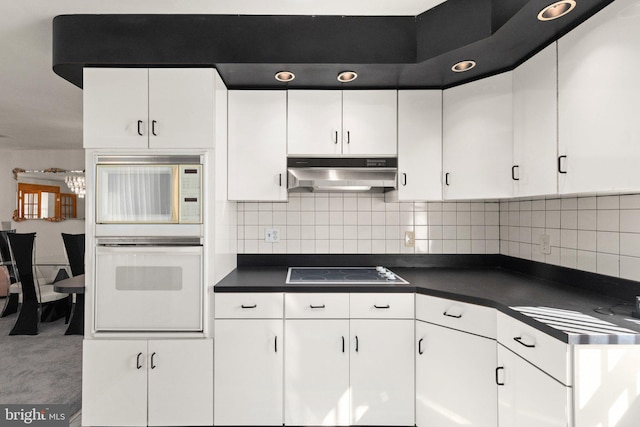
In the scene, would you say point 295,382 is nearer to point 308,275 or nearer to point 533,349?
point 308,275

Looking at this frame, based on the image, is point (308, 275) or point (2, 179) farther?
point (2, 179)

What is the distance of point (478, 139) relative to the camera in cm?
198

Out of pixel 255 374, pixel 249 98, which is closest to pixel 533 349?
pixel 255 374

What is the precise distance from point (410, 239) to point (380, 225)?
252mm

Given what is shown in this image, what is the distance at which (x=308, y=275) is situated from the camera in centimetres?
217

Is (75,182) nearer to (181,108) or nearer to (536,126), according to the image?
(181,108)

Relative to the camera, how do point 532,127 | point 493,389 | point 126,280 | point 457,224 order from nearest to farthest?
1. point 493,389
2. point 532,127
3. point 126,280
4. point 457,224

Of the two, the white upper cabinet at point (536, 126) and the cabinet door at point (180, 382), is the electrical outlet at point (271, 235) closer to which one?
the cabinet door at point (180, 382)

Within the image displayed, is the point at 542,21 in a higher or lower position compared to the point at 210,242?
higher

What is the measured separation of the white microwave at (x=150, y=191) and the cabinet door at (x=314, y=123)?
642mm

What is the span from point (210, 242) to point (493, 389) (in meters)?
1.66

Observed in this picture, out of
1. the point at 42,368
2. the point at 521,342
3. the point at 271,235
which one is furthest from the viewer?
the point at 42,368

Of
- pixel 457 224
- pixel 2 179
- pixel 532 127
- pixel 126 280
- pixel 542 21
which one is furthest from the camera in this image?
pixel 2 179

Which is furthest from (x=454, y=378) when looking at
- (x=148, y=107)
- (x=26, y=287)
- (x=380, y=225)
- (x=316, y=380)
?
(x=26, y=287)
